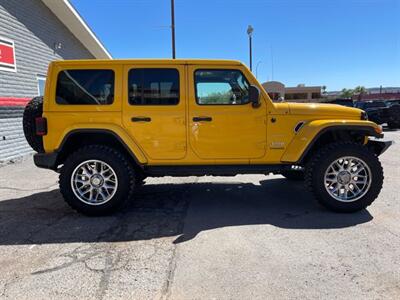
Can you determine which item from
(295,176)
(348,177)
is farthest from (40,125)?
(295,176)

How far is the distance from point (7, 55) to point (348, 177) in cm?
900

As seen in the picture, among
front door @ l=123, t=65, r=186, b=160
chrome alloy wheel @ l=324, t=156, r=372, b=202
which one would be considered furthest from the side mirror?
chrome alloy wheel @ l=324, t=156, r=372, b=202

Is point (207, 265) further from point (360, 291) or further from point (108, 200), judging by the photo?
point (108, 200)

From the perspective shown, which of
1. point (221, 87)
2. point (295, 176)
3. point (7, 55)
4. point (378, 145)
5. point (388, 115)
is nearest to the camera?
point (221, 87)

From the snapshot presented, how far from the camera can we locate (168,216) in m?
4.65

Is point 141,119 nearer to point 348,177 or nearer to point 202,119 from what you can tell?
point 202,119

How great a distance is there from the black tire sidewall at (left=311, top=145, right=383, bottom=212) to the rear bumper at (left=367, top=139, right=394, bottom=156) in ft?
1.28

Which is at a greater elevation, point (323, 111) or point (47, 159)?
point (323, 111)

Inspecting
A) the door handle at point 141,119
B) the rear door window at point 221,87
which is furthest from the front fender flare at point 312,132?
the door handle at point 141,119

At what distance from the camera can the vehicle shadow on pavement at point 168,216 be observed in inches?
160

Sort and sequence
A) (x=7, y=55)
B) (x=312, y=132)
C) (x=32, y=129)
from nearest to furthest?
(x=312, y=132) → (x=32, y=129) → (x=7, y=55)

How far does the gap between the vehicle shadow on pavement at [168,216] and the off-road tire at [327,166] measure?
0.15 m

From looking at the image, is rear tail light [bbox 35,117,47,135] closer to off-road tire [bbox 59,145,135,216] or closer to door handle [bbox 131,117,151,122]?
off-road tire [bbox 59,145,135,216]

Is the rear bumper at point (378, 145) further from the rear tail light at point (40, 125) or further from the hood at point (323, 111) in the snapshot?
the rear tail light at point (40, 125)
